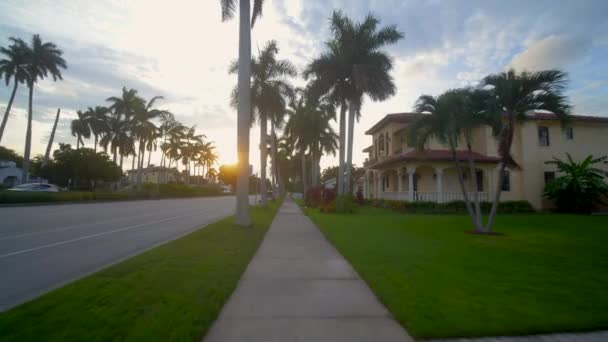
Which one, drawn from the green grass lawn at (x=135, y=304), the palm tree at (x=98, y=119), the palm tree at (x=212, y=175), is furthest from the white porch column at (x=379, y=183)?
the palm tree at (x=212, y=175)

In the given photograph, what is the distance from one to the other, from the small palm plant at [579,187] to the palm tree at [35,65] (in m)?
50.1

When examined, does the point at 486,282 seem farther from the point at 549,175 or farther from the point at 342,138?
the point at 549,175

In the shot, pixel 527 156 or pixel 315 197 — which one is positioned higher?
pixel 527 156

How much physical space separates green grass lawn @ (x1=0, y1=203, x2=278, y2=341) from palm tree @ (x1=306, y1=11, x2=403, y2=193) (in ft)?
57.1

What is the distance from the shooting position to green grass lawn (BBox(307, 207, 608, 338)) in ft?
12.6

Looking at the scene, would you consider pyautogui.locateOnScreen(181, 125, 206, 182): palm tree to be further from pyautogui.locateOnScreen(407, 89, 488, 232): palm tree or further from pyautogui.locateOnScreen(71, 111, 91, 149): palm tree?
pyautogui.locateOnScreen(407, 89, 488, 232): palm tree

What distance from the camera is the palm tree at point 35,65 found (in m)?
36.3

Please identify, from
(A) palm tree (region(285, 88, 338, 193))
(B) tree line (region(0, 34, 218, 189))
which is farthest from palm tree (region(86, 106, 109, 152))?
(A) palm tree (region(285, 88, 338, 193))

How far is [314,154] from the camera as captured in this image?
3619cm

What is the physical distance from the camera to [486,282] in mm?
5406

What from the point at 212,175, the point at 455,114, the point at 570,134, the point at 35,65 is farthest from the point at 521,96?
the point at 212,175

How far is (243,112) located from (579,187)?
72.5 ft

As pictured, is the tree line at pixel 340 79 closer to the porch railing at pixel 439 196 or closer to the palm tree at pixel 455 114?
the porch railing at pixel 439 196

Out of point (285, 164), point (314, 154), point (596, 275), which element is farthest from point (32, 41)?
point (596, 275)
